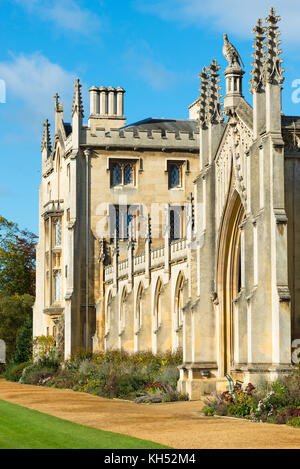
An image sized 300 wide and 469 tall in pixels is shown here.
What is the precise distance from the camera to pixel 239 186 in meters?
26.3

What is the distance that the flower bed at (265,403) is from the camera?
2025 cm

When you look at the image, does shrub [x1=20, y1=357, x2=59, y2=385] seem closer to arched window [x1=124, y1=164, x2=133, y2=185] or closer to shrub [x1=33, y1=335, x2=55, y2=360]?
shrub [x1=33, y1=335, x2=55, y2=360]

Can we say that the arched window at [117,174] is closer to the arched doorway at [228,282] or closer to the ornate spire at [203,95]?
the ornate spire at [203,95]

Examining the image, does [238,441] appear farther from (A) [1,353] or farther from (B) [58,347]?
(A) [1,353]

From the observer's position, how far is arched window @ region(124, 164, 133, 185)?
171ft

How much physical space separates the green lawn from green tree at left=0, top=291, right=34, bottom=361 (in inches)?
1636

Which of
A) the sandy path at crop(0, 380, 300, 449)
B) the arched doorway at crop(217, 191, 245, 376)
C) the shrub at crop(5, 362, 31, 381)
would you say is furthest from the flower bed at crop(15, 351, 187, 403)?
the shrub at crop(5, 362, 31, 381)

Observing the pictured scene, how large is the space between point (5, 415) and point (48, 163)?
39242 millimetres

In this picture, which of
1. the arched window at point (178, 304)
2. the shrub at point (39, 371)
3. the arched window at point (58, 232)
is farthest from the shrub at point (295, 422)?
the arched window at point (58, 232)

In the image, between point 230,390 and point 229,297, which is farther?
point 229,297

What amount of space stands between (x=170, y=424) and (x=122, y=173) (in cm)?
3260

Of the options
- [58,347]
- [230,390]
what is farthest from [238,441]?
[58,347]

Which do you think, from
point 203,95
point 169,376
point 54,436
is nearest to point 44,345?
point 169,376

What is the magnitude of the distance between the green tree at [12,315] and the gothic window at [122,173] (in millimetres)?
15257
